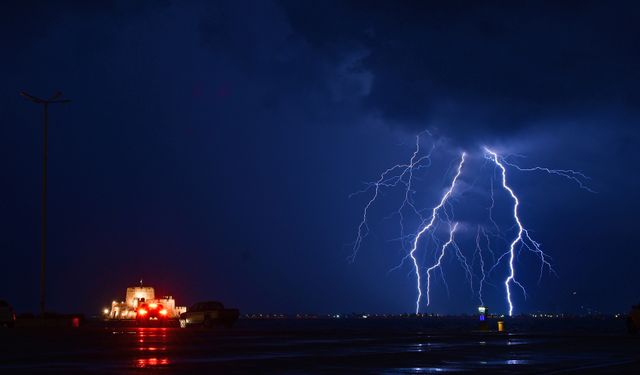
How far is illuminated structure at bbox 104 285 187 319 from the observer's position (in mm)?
71125

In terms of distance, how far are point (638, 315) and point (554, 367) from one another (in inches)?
1017

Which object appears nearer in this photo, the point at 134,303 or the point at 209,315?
the point at 209,315

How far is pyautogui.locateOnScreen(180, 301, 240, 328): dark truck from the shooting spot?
4841 centimetres

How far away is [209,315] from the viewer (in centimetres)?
4838

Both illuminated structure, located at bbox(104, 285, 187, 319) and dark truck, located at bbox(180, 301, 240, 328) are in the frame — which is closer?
dark truck, located at bbox(180, 301, 240, 328)

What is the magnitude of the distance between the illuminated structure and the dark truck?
68.7 feet

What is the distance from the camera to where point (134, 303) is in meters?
72.1

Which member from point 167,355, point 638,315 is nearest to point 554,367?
point 167,355

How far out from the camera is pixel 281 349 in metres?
21.7

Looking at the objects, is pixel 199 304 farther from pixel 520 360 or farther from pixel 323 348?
pixel 520 360

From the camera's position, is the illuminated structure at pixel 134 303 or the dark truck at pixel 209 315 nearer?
the dark truck at pixel 209 315

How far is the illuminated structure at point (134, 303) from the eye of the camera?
2800 inches

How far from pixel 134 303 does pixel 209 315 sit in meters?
25.6

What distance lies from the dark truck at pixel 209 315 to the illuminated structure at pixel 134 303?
20.9m
